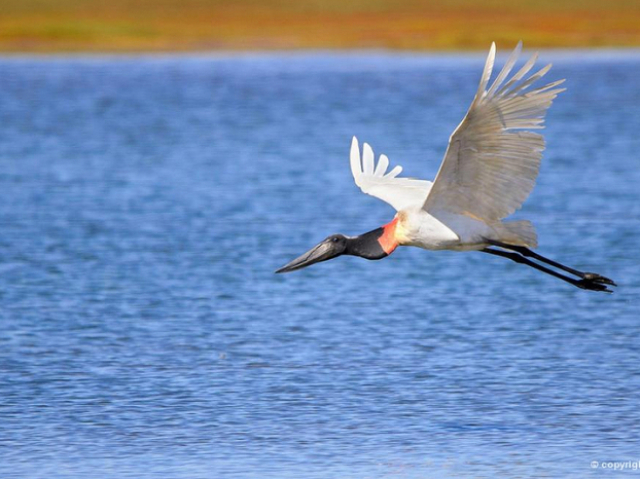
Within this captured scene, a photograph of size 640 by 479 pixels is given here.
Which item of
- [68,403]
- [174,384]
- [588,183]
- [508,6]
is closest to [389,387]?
[174,384]

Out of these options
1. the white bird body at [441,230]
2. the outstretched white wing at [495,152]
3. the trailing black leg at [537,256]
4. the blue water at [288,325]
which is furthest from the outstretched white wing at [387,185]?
the blue water at [288,325]

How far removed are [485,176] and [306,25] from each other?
1543 inches

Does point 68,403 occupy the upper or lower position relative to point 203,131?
lower

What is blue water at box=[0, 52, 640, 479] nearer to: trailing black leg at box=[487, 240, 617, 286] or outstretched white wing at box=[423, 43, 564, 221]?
trailing black leg at box=[487, 240, 617, 286]

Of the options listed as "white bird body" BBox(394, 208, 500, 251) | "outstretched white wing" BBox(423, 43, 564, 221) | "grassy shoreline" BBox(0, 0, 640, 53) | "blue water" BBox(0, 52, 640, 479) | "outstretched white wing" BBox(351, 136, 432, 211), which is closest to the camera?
"outstretched white wing" BBox(423, 43, 564, 221)

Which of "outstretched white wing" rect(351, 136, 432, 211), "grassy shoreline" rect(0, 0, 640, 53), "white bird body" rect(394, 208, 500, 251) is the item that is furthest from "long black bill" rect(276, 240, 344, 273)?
"grassy shoreline" rect(0, 0, 640, 53)

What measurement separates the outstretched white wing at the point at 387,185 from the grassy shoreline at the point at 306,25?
29.6 metres

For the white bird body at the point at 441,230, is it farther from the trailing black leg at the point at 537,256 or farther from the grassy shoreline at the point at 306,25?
the grassy shoreline at the point at 306,25

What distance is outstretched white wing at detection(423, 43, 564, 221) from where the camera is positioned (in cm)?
729

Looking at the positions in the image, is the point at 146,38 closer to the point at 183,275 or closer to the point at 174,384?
the point at 183,275

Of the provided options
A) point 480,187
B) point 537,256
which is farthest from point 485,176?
point 537,256

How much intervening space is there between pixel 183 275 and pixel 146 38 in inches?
1193

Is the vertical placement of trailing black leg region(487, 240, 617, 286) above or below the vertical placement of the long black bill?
below

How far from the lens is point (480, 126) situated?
7.34m
